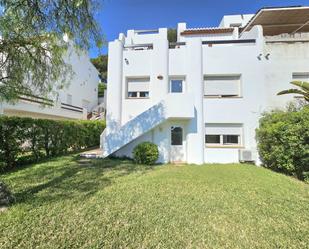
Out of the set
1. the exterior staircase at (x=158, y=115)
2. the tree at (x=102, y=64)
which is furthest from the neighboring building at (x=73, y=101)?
the tree at (x=102, y=64)

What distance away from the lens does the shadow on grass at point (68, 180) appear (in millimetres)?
6234

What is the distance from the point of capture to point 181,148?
13.5 meters

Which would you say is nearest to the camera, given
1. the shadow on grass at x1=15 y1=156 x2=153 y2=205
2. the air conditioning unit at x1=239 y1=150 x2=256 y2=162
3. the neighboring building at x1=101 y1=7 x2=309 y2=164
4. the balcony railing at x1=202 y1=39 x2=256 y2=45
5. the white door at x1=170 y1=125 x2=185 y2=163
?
the shadow on grass at x1=15 y1=156 x2=153 y2=205

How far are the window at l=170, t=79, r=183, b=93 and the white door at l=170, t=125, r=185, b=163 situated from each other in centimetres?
242

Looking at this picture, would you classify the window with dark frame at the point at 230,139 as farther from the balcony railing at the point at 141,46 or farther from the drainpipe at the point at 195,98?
the balcony railing at the point at 141,46

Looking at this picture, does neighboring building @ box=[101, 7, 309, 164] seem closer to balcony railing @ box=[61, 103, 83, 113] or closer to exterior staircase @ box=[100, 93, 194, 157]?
exterior staircase @ box=[100, 93, 194, 157]

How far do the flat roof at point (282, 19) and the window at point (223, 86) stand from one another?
5745 mm

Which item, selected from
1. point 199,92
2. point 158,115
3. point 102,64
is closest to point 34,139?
point 158,115

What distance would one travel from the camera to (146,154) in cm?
1228

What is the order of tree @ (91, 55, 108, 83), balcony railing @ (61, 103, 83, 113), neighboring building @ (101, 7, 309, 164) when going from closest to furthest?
neighboring building @ (101, 7, 309, 164), balcony railing @ (61, 103, 83, 113), tree @ (91, 55, 108, 83)

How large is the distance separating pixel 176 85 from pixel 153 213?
1002cm

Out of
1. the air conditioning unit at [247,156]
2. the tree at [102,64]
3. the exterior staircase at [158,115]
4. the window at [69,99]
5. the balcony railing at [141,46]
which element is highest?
the tree at [102,64]

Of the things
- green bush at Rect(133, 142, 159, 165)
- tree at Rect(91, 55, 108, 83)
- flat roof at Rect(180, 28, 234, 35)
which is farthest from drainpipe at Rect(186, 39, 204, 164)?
tree at Rect(91, 55, 108, 83)

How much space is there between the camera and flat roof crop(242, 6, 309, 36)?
14.5m
